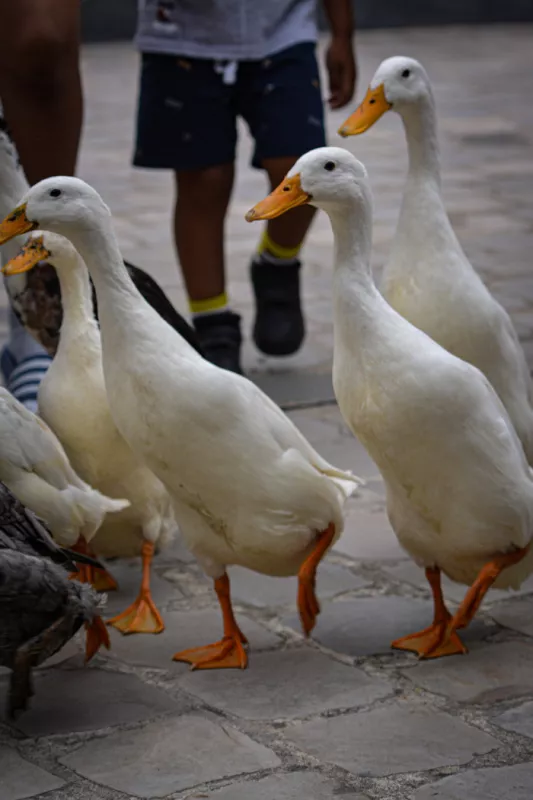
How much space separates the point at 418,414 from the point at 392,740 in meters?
0.68

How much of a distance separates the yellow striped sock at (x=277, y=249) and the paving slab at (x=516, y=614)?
217cm

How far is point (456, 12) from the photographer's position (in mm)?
16719

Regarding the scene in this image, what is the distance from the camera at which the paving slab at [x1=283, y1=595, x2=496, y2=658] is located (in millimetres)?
3514

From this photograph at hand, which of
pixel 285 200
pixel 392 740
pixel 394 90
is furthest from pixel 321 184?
pixel 392 740

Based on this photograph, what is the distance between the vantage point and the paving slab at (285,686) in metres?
3.19

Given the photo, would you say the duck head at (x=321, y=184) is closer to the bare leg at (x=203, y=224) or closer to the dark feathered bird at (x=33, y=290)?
the dark feathered bird at (x=33, y=290)

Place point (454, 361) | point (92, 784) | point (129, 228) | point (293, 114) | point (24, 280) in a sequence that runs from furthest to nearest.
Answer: point (129, 228), point (293, 114), point (24, 280), point (454, 361), point (92, 784)

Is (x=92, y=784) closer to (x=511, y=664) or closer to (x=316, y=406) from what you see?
(x=511, y=664)

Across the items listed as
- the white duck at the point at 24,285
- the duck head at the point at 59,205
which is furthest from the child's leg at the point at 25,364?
the duck head at the point at 59,205

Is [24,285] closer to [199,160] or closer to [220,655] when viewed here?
[199,160]

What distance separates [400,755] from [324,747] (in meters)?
0.15

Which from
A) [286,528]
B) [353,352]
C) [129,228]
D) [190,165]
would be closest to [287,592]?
[286,528]

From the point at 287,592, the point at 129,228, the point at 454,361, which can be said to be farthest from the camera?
the point at 129,228

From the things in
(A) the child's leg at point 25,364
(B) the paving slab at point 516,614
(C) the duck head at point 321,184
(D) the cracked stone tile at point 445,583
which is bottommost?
(D) the cracked stone tile at point 445,583
